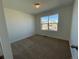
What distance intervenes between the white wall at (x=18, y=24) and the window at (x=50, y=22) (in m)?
1.00

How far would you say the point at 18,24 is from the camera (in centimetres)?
533

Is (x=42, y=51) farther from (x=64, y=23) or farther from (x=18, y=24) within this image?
(x=18, y=24)

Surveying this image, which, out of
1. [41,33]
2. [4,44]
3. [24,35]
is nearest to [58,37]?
[41,33]

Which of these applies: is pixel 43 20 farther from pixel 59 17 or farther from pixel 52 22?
pixel 59 17

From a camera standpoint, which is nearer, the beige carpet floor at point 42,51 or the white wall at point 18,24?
the beige carpet floor at point 42,51

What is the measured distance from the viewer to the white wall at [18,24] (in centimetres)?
466

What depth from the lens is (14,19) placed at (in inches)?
196

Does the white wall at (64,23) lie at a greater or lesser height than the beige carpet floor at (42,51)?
greater

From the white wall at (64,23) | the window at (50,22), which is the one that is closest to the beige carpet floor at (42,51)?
the white wall at (64,23)

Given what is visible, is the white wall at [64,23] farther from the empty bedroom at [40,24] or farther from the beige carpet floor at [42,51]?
the beige carpet floor at [42,51]

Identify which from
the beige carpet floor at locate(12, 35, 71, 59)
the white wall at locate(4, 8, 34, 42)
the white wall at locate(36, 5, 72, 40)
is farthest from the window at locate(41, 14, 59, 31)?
the beige carpet floor at locate(12, 35, 71, 59)

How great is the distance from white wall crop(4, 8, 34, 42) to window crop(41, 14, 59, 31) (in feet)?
3.29

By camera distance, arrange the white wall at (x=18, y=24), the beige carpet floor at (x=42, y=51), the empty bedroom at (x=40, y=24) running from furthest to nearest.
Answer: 1. the white wall at (x=18, y=24)
2. the empty bedroom at (x=40, y=24)
3. the beige carpet floor at (x=42, y=51)

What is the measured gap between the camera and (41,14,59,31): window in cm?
549
